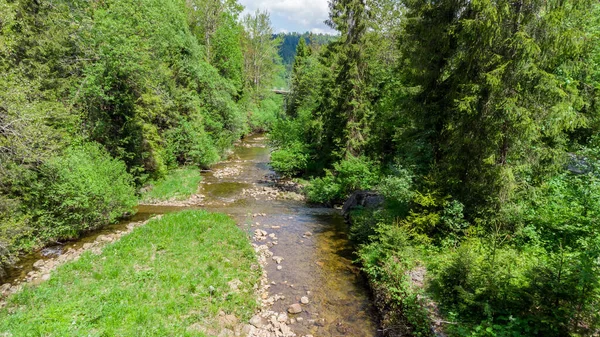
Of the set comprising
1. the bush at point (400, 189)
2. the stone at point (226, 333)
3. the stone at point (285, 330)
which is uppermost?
the bush at point (400, 189)

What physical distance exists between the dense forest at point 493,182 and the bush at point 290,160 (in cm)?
1151

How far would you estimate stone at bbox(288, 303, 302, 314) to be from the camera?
28.2 ft

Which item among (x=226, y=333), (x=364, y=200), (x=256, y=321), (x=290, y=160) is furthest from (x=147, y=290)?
(x=290, y=160)

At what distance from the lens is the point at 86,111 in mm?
14977

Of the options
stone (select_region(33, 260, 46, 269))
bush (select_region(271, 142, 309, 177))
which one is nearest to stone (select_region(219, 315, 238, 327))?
stone (select_region(33, 260, 46, 269))

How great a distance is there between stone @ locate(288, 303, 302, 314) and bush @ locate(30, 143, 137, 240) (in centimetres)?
979

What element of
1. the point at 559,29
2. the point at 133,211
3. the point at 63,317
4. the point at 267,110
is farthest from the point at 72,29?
the point at 267,110

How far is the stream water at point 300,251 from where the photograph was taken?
846cm

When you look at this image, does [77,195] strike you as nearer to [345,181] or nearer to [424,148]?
[345,181]

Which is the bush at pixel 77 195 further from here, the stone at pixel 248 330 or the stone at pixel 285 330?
the stone at pixel 285 330

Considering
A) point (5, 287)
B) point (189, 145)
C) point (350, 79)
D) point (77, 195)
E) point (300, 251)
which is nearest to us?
point (5, 287)

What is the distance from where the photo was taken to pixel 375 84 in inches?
836

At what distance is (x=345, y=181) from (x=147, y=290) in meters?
13.2

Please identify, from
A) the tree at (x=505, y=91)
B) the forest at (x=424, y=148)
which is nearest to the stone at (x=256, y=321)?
the forest at (x=424, y=148)
